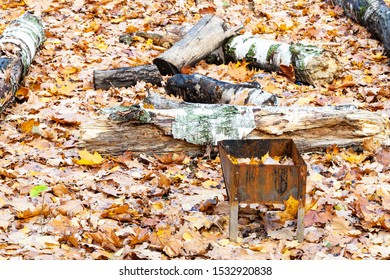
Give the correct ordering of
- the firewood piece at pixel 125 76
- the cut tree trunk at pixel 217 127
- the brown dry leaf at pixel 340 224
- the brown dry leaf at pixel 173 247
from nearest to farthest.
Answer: the brown dry leaf at pixel 173 247 < the brown dry leaf at pixel 340 224 < the cut tree trunk at pixel 217 127 < the firewood piece at pixel 125 76

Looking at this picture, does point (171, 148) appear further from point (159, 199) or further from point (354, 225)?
point (354, 225)

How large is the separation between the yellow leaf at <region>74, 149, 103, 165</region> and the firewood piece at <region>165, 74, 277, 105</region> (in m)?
1.73

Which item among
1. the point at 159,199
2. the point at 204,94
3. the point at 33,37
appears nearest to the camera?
the point at 159,199

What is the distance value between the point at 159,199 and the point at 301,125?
1.65 m

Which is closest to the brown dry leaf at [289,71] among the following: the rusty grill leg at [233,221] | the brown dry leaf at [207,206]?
the brown dry leaf at [207,206]

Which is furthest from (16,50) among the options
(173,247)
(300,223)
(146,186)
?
(300,223)

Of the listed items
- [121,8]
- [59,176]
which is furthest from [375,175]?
[121,8]

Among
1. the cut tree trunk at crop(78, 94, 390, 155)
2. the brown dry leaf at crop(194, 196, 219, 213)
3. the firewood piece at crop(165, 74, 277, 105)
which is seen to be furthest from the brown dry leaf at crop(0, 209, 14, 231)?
the firewood piece at crop(165, 74, 277, 105)

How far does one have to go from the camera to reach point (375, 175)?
193 inches

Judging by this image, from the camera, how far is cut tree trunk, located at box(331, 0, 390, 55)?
8.16 m

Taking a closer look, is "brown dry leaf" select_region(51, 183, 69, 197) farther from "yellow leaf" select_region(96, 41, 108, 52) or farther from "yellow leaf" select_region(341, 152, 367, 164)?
"yellow leaf" select_region(96, 41, 108, 52)

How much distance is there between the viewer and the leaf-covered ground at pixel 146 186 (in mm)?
3773

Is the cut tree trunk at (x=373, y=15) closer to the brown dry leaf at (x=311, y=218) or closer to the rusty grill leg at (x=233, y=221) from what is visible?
the brown dry leaf at (x=311, y=218)

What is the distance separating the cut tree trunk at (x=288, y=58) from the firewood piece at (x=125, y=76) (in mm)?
1516
